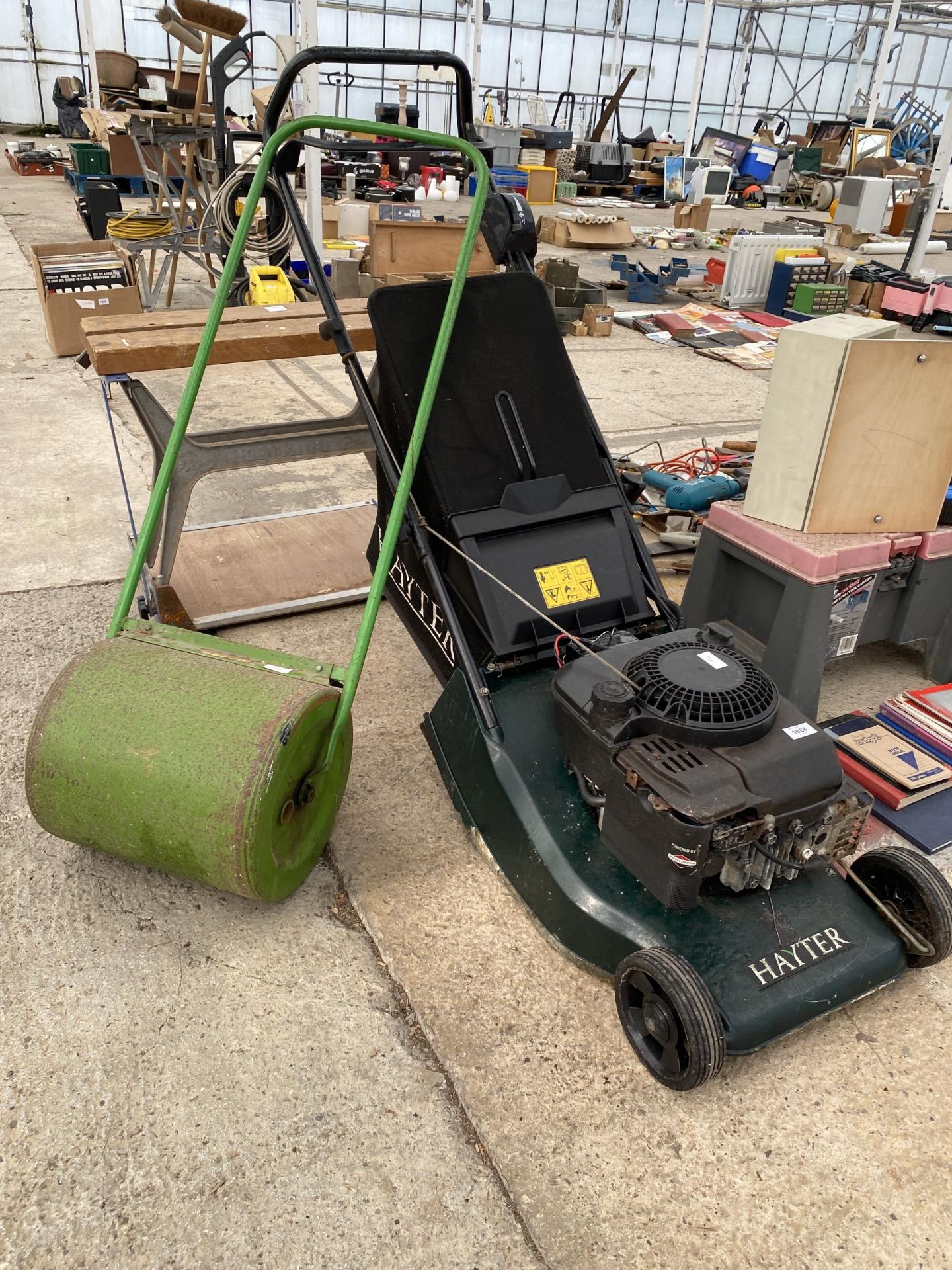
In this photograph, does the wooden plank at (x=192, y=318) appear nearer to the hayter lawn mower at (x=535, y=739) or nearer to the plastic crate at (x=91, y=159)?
the hayter lawn mower at (x=535, y=739)

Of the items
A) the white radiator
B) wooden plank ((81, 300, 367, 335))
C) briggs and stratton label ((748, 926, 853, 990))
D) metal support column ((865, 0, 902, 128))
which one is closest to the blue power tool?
wooden plank ((81, 300, 367, 335))

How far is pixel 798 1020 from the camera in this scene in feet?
5.58

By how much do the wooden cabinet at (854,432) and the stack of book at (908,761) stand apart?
0.53 m

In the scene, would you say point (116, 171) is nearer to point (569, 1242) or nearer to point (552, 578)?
point (552, 578)

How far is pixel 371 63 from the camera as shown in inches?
84.4

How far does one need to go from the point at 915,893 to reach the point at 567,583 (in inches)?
38.7

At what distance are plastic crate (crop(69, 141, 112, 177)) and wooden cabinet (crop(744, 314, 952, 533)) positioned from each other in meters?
11.5

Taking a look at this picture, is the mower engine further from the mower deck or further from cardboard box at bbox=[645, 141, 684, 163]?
cardboard box at bbox=[645, 141, 684, 163]

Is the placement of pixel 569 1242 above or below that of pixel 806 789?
below

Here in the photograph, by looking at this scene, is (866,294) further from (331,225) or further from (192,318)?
(192,318)

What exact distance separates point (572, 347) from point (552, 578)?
5.08 m

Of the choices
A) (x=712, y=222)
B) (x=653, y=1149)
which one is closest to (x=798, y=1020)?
(x=653, y=1149)

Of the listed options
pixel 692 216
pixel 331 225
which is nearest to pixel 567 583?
pixel 331 225

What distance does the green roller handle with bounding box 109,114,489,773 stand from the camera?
201cm
